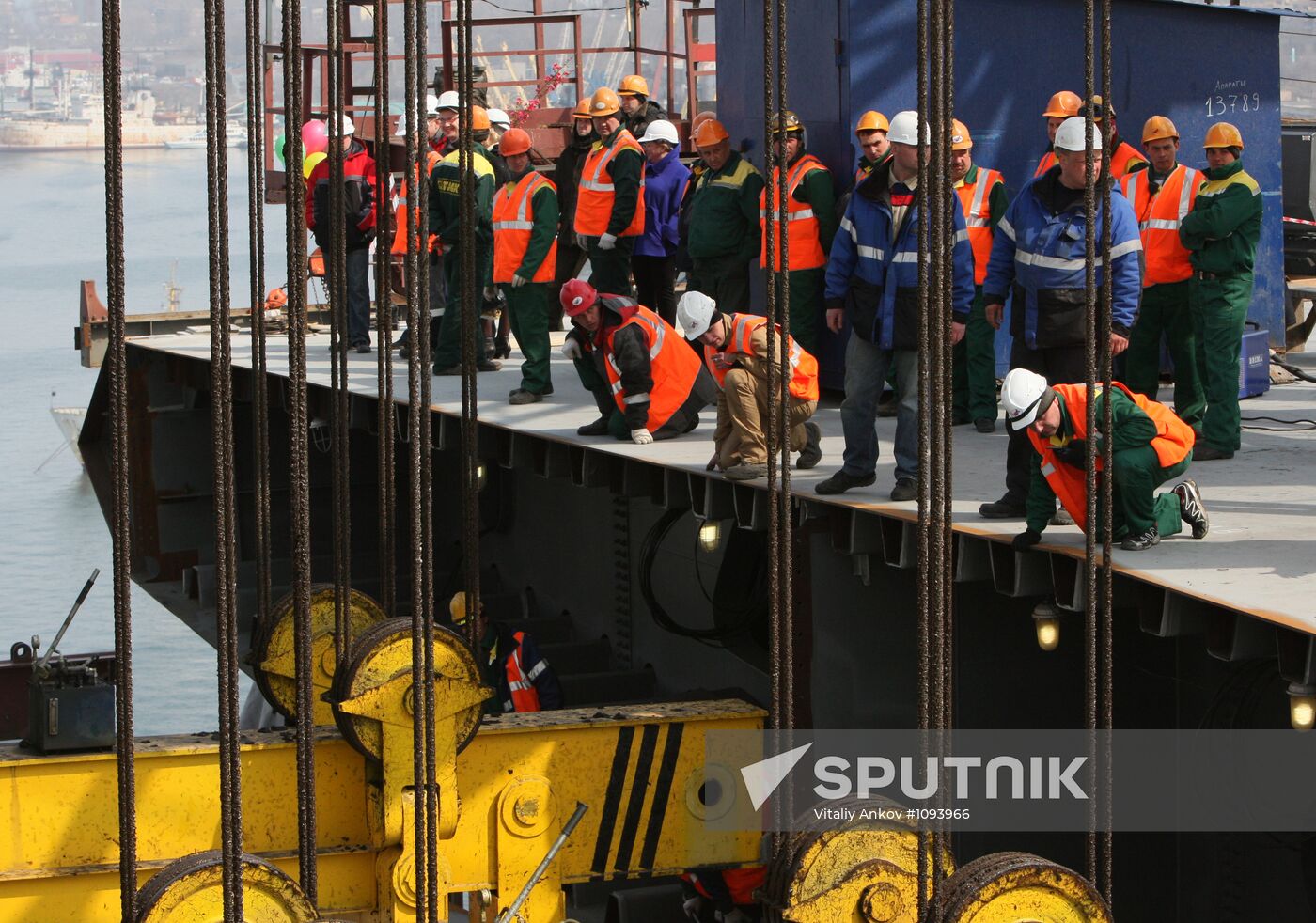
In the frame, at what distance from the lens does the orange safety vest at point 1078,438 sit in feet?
22.2

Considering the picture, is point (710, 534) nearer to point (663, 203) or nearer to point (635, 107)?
point (663, 203)

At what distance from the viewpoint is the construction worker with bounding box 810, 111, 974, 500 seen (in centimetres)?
814

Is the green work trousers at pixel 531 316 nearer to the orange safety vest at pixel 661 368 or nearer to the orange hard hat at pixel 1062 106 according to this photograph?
the orange safety vest at pixel 661 368

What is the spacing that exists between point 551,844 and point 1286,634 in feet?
11.4

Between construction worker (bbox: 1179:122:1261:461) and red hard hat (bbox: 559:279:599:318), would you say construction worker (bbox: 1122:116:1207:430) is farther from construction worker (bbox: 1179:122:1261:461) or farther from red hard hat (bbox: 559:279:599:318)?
red hard hat (bbox: 559:279:599:318)

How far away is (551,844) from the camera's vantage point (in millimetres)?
8180

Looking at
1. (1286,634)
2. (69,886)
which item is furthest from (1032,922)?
(69,886)

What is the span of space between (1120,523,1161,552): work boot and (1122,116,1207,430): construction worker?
8.22ft

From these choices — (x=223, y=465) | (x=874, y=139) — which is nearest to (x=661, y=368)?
(x=874, y=139)

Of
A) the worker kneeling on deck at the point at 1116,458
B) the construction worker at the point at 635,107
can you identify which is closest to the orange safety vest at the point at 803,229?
the construction worker at the point at 635,107

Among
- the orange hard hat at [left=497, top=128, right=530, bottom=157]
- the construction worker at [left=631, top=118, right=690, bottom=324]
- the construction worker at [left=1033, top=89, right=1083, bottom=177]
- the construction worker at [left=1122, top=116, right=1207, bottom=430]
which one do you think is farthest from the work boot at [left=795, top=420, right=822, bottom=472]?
the orange hard hat at [left=497, top=128, right=530, bottom=157]

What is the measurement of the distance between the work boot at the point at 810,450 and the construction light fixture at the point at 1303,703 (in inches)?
132

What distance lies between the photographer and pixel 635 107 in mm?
12594

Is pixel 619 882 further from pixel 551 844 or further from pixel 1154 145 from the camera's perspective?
pixel 1154 145
